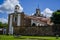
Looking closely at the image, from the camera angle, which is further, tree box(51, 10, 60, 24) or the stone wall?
tree box(51, 10, 60, 24)

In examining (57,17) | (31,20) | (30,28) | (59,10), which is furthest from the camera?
(31,20)

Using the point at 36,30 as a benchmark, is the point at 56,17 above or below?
above

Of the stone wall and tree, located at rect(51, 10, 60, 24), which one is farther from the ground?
tree, located at rect(51, 10, 60, 24)

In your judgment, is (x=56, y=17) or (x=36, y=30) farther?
(x=56, y=17)

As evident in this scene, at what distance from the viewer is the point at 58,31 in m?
48.8

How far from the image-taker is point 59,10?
201 feet

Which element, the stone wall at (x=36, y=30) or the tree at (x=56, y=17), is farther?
the tree at (x=56, y=17)

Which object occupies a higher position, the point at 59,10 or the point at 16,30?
the point at 59,10

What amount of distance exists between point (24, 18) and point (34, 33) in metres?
19.0

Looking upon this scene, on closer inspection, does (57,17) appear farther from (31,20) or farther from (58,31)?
(31,20)

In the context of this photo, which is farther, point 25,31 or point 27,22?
point 27,22

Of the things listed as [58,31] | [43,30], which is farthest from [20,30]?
[58,31]

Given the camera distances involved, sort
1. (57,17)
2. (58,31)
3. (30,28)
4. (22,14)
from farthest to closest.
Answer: (22,14)
(57,17)
(30,28)
(58,31)

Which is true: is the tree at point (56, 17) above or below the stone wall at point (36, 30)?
above
